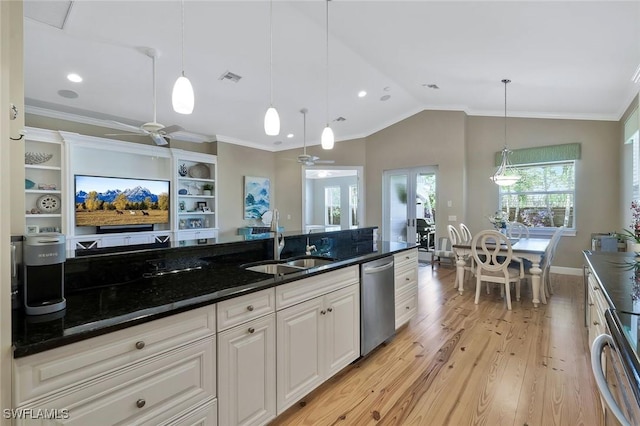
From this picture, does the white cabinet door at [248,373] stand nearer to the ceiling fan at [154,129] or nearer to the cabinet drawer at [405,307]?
the cabinet drawer at [405,307]

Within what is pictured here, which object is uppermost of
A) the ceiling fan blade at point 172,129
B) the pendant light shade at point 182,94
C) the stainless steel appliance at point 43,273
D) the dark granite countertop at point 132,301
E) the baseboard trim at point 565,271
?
the ceiling fan blade at point 172,129

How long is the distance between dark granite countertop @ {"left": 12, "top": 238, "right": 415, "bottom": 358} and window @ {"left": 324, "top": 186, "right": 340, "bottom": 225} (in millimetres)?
7055

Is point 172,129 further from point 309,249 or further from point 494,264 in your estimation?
point 494,264

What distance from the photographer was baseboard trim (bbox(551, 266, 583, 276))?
566 centimetres

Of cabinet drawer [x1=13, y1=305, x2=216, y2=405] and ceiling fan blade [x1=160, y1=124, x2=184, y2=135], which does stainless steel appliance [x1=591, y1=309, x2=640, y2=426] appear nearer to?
cabinet drawer [x1=13, y1=305, x2=216, y2=405]

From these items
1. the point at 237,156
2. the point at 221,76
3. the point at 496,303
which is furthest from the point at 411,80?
the point at 237,156

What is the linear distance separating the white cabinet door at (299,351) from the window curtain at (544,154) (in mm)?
5799

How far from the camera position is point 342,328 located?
7.34 feet

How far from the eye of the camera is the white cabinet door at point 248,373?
1.47 metres

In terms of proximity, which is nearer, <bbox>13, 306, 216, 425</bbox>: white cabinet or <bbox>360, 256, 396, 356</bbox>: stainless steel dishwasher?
<bbox>13, 306, 216, 425</bbox>: white cabinet

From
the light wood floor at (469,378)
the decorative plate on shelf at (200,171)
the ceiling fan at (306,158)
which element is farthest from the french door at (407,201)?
the decorative plate on shelf at (200,171)

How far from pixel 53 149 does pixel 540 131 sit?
8.42m

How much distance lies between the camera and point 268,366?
5.52 ft

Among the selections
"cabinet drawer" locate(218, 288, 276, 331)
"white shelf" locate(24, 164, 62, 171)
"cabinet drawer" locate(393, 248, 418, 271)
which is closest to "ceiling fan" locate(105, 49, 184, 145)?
"white shelf" locate(24, 164, 62, 171)
